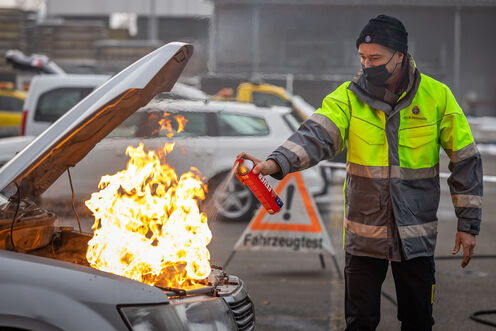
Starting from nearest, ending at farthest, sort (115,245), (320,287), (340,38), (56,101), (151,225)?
(115,245)
(151,225)
(320,287)
(56,101)
(340,38)

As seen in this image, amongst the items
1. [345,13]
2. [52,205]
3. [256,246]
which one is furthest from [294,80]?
[52,205]

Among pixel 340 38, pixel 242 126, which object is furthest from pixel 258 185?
pixel 340 38

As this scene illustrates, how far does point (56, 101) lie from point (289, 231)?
565cm

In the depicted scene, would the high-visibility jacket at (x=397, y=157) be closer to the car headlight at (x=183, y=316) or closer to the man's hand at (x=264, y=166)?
the man's hand at (x=264, y=166)

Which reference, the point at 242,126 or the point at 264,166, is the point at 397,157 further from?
the point at 242,126

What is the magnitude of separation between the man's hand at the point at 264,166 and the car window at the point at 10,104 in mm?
15924

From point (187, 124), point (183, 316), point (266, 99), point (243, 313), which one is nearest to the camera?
point (183, 316)

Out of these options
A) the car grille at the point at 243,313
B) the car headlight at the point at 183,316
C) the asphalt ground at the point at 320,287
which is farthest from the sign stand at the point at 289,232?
the car headlight at the point at 183,316

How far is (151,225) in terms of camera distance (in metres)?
3.41

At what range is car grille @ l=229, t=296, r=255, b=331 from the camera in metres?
3.05

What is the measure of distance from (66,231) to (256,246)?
3.21 m

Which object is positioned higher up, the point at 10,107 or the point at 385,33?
the point at 385,33

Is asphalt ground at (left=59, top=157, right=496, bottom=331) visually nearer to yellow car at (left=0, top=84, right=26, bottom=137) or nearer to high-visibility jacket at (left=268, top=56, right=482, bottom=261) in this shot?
high-visibility jacket at (left=268, top=56, right=482, bottom=261)

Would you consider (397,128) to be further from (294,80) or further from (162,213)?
(294,80)
